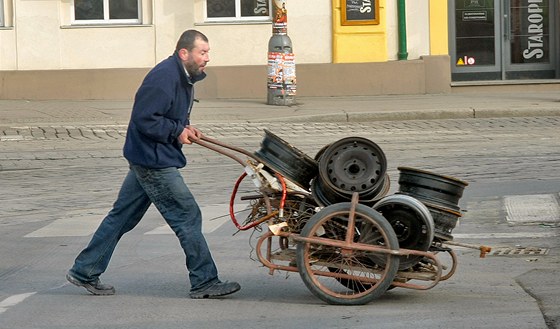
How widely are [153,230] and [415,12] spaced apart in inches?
560

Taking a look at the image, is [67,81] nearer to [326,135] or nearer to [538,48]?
[326,135]

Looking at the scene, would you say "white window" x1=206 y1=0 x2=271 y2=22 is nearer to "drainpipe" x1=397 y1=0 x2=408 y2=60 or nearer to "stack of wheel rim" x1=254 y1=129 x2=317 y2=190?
"drainpipe" x1=397 y1=0 x2=408 y2=60

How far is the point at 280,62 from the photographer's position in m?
21.5

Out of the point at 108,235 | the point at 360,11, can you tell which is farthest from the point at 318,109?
the point at 108,235

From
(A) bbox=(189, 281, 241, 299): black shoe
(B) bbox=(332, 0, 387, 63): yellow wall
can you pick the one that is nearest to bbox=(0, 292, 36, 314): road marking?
(A) bbox=(189, 281, 241, 299): black shoe

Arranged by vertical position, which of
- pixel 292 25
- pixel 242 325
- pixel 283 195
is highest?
pixel 292 25

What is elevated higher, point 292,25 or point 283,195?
point 292,25

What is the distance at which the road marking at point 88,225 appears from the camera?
10422 mm

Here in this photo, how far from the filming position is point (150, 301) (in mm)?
7621

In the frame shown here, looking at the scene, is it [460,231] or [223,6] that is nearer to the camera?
[460,231]

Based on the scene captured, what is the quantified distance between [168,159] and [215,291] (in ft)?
2.84

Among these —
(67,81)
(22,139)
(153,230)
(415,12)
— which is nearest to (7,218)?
(153,230)

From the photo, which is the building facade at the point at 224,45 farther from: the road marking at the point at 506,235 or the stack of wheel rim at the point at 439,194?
the stack of wheel rim at the point at 439,194

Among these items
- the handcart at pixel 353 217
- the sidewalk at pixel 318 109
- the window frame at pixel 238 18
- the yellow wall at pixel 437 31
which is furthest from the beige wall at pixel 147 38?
the handcart at pixel 353 217
